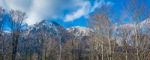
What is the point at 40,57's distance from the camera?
84438 mm

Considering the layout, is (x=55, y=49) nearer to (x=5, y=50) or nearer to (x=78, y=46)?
(x=78, y=46)

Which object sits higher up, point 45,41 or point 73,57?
point 45,41

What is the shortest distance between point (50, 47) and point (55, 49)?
1.92m

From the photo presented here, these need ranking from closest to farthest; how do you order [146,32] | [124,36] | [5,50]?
1. [146,32]
2. [124,36]
3. [5,50]

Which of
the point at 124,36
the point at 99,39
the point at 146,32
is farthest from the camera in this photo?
the point at 124,36

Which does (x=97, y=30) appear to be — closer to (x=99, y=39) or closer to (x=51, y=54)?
(x=99, y=39)

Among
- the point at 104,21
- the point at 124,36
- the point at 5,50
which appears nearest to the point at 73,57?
the point at 5,50

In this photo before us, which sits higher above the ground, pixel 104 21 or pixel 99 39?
pixel 104 21

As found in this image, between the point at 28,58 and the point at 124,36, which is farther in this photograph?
the point at 28,58

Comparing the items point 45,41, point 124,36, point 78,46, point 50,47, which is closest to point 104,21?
point 124,36

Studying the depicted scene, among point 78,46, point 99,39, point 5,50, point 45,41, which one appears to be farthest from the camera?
point 78,46

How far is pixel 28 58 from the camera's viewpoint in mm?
89250

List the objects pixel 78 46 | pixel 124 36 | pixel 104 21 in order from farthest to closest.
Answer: pixel 78 46
pixel 124 36
pixel 104 21

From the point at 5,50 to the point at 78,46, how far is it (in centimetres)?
3697
